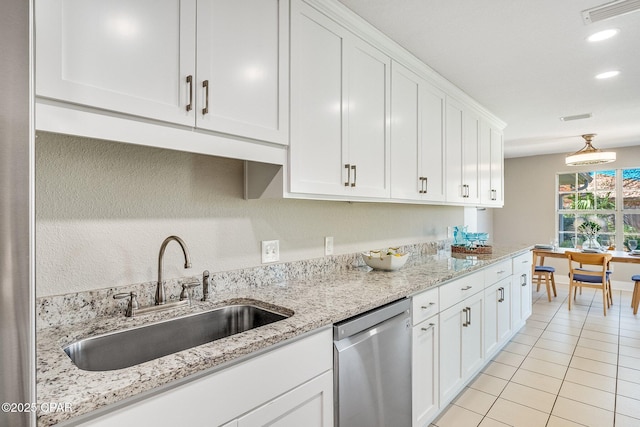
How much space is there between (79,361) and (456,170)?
9.42 feet

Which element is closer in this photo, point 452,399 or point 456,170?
point 452,399

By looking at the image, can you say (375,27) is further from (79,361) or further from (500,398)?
(500,398)

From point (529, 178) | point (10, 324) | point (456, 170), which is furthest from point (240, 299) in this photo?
point (529, 178)

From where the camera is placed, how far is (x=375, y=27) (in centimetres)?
201

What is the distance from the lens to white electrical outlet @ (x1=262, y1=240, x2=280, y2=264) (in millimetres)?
1804

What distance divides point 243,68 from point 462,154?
7.79ft

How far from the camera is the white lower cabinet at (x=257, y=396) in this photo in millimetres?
826

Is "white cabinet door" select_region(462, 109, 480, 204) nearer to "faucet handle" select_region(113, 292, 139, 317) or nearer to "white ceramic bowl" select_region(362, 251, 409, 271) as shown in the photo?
"white ceramic bowl" select_region(362, 251, 409, 271)

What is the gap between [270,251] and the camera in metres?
1.83

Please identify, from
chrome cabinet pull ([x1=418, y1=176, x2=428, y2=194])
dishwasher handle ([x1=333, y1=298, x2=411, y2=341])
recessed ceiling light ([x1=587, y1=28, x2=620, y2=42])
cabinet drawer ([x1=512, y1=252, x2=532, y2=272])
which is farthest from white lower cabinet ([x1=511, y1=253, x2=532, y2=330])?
dishwasher handle ([x1=333, y1=298, x2=411, y2=341])

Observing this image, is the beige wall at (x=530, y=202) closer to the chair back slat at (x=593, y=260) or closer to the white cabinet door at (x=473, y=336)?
the chair back slat at (x=593, y=260)

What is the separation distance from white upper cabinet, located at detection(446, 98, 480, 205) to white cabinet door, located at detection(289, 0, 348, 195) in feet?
4.74

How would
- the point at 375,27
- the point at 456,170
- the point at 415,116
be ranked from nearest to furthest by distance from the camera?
1. the point at 375,27
2. the point at 415,116
3. the point at 456,170

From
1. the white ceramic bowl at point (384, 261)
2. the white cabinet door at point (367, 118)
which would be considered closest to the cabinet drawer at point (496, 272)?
the white ceramic bowl at point (384, 261)
